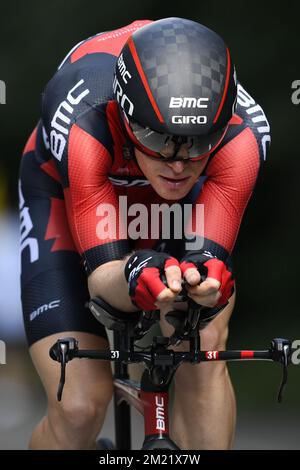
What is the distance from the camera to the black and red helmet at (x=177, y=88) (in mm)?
3793

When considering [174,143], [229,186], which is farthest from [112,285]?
[229,186]

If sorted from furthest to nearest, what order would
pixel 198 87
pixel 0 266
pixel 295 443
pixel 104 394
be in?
1. pixel 0 266
2. pixel 295 443
3. pixel 104 394
4. pixel 198 87

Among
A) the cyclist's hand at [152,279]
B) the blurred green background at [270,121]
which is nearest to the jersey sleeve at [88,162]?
the cyclist's hand at [152,279]

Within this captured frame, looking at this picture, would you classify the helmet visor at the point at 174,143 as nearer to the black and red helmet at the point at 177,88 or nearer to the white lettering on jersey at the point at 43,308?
the black and red helmet at the point at 177,88

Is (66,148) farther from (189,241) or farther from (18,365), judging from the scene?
(18,365)

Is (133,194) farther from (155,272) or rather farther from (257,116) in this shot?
(155,272)

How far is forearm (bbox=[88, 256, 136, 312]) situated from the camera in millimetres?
3877

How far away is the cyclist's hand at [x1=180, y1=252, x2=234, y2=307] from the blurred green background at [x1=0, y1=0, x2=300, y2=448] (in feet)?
17.7

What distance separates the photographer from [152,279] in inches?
136

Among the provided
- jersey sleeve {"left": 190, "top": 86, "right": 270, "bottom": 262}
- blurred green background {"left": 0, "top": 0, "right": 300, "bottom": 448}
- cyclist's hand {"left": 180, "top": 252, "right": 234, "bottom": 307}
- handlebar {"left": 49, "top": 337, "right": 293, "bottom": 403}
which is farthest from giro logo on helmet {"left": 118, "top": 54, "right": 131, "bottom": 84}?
blurred green background {"left": 0, "top": 0, "right": 300, "bottom": 448}

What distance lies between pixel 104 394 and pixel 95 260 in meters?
0.80

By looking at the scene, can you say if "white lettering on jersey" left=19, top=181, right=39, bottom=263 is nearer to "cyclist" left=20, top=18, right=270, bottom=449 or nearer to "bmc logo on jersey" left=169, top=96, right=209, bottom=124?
"cyclist" left=20, top=18, right=270, bottom=449

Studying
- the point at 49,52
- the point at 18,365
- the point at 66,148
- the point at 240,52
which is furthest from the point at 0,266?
the point at 66,148

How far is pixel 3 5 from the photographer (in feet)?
31.5
